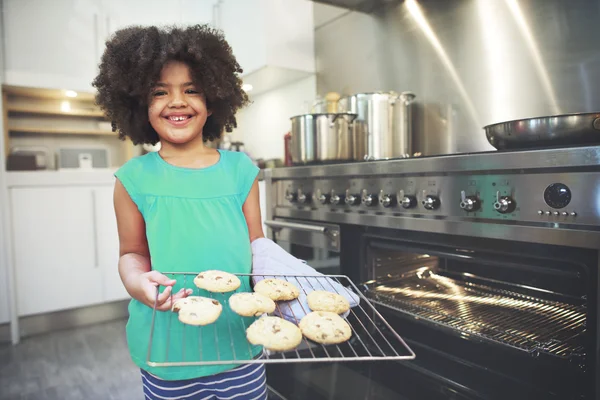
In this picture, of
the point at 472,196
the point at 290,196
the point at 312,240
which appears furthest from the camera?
the point at 290,196

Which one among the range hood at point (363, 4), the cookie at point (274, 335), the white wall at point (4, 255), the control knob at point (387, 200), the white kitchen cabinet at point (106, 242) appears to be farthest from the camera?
the white kitchen cabinet at point (106, 242)

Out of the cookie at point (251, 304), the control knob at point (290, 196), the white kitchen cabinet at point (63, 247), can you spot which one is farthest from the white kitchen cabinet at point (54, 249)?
the cookie at point (251, 304)

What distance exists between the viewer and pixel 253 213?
96 cm

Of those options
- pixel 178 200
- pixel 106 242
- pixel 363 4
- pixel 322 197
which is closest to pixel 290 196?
pixel 322 197

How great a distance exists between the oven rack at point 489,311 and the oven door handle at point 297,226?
286 millimetres

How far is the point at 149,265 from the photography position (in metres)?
0.89

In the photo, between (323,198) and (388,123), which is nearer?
(323,198)

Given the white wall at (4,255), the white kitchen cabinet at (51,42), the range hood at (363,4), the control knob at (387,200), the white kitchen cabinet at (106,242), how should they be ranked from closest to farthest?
the control knob at (387,200) < the range hood at (363,4) < the white wall at (4,255) < the white kitchen cabinet at (51,42) < the white kitchen cabinet at (106,242)

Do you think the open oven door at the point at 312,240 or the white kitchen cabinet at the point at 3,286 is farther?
the white kitchen cabinet at the point at 3,286

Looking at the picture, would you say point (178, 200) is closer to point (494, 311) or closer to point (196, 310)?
point (196, 310)

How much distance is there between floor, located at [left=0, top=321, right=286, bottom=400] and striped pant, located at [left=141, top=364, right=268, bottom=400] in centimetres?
59

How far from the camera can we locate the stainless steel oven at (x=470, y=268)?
910 millimetres

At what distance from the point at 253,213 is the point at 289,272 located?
0.20 meters

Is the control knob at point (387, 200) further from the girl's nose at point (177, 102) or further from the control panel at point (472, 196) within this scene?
the girl's nose at point (177, 102)
